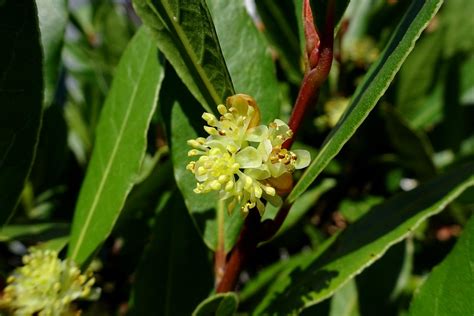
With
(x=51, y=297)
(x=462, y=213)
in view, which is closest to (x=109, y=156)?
(x=51, y=297)

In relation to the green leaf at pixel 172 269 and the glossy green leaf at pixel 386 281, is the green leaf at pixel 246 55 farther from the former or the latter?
the glossy green leaf at pixel 386 281

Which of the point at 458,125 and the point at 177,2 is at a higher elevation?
the point at 177,2

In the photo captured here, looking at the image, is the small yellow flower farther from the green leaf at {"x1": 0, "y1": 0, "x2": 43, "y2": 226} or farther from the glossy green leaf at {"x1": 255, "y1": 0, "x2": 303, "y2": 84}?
the glossy green leaf at {"x1": 255, "y1": 0, "x2": 303, "y2": 84}

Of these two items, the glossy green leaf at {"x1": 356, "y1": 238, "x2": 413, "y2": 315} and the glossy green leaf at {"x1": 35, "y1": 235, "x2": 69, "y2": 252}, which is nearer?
the glossy green leaf at {"x1": 35, "y1": 235, "x2": 69, "y2": 252}

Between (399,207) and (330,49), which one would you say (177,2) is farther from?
(399,207)

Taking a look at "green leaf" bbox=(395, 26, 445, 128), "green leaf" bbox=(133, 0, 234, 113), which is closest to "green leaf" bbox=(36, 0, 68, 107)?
"green leaf" bbox=(133, 0, 234, 113)

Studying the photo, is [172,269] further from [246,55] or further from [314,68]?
[314,68]
